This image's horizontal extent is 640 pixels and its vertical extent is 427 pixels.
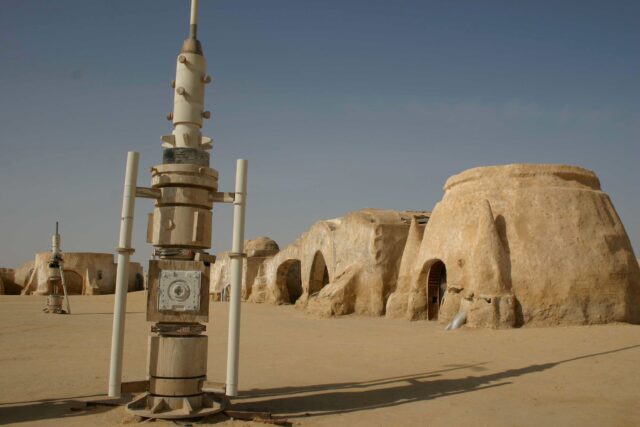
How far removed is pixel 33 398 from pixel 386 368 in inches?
174

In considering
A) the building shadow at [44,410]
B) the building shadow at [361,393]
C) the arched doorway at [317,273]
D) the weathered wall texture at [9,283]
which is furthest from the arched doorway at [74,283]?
the building shadow at [361,393]

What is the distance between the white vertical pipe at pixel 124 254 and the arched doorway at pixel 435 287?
34.5ft

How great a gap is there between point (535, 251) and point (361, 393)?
285 inches

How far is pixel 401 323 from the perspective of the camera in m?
13.5

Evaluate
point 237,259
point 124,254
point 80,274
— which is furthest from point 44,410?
point 80,274

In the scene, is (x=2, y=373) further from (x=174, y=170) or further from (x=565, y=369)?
(x=565, y=369)

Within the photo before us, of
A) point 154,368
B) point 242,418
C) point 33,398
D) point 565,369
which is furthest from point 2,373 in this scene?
point 565,369

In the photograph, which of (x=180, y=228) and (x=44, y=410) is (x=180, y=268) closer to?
(x=180, y=228)

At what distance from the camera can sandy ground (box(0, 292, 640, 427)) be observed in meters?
4.98

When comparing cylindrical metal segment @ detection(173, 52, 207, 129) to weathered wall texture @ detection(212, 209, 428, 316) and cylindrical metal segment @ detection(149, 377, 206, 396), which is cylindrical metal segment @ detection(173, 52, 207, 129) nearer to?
cylindrical metal segment @ detection(149, 377, 206, 396)

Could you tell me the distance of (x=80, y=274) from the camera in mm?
32125

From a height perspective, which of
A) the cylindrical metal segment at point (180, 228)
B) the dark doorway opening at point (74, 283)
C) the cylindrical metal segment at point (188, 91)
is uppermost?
the cylindrical metal segment at point (188, 91)

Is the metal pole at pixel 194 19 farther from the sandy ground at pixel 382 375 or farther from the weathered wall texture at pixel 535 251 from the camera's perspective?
the weathered wall texture at pixel 535 251

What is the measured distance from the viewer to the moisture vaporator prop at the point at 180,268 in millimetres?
4707
